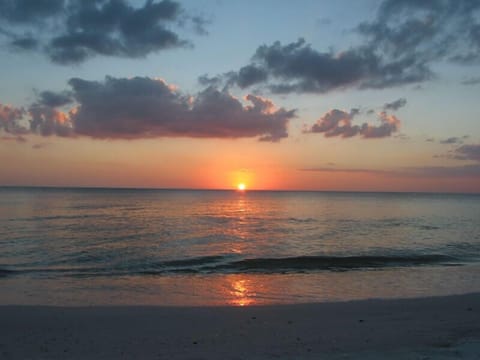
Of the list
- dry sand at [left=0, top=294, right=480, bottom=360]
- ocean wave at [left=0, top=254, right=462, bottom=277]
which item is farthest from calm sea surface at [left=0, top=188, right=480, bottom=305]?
dry sand at [left=0, top=294, right=480, bottom=360]

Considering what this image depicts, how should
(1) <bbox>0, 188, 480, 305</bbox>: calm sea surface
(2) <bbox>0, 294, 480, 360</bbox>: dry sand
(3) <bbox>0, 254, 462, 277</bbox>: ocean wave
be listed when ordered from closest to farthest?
1. (2) <bbox>0, 294, 480, 360</bbox>: dry sand
2. (1) <bbox>0, 188, 480, 305</bbox>: calm sea surface
3. (3) <bbox>0, 254, 462, 277</bbox>: ocean wave

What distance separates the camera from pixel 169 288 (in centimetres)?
1725

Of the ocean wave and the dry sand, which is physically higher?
the dry sand

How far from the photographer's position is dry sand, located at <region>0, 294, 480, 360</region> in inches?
343

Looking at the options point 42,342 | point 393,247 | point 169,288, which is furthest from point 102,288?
point 393,247

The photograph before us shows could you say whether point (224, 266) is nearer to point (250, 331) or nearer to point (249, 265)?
point (249, 265)

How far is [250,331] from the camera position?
10555mm

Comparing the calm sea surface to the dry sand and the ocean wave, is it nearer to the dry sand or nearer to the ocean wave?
the ocean wave

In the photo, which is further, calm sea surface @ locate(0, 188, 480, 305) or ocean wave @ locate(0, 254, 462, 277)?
ocean wave @ locate(0, 254, 462, 277)

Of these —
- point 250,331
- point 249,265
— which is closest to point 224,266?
point 249,265

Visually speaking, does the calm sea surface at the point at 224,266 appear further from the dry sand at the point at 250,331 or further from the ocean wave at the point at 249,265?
the dry sand at the point at 250,331

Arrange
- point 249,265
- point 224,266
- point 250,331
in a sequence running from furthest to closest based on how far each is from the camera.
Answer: point 249,265 < point 224,266 < point 250,331

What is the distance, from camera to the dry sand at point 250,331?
28.6 ft

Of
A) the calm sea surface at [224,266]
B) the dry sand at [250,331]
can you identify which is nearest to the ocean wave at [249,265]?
the calm sea surface at [224,266]
